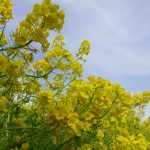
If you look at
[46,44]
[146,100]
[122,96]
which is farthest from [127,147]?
[146,100]

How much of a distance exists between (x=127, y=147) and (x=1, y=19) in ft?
5.21

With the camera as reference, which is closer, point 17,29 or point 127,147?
point 17,29

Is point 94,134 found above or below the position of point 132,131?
below

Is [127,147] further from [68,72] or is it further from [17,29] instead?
[68,72]

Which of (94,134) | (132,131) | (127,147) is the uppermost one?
(132,131)

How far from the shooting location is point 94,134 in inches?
158

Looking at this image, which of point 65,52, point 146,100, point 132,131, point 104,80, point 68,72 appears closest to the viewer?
point 104,80

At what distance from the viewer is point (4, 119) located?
13.3 ft

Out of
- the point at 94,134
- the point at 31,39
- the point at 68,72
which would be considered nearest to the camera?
the point at 31,39

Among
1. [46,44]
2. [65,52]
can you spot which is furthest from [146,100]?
[46,44]

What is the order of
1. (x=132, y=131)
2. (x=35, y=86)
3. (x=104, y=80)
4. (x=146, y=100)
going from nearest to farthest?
(x=104, y=80), (x=35, y=86), (x=146, y=100), (x=132, y=131)

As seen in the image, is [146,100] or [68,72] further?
[146,100]

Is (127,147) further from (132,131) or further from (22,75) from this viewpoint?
(132,131)

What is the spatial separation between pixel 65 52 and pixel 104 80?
1.32m
